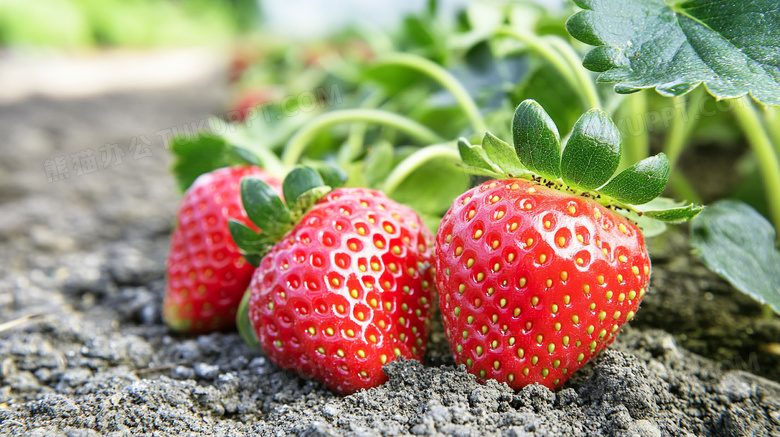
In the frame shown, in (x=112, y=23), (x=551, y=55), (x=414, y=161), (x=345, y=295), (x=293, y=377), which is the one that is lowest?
(x=293, y=377)

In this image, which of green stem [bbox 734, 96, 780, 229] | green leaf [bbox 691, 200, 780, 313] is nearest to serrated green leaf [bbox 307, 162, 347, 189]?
green leaf [bbox 691, 200, 780, 313]

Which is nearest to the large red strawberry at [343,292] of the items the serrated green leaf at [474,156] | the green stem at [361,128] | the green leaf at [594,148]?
the serrated green leaf at [474,156]

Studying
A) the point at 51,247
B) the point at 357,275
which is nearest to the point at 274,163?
the point at 357,275

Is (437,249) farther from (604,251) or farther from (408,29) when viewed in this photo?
(408,29)

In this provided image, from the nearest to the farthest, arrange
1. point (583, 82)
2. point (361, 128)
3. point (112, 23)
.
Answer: point (583, 82)
point (361, 128)
point (112, 23)

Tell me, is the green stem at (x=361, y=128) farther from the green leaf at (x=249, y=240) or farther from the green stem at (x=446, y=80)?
the green leaf at (x=249, y=240)

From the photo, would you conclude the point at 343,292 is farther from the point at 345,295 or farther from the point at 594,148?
the point at 594,148

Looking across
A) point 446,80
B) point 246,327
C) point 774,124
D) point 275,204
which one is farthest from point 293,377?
point 774,124
